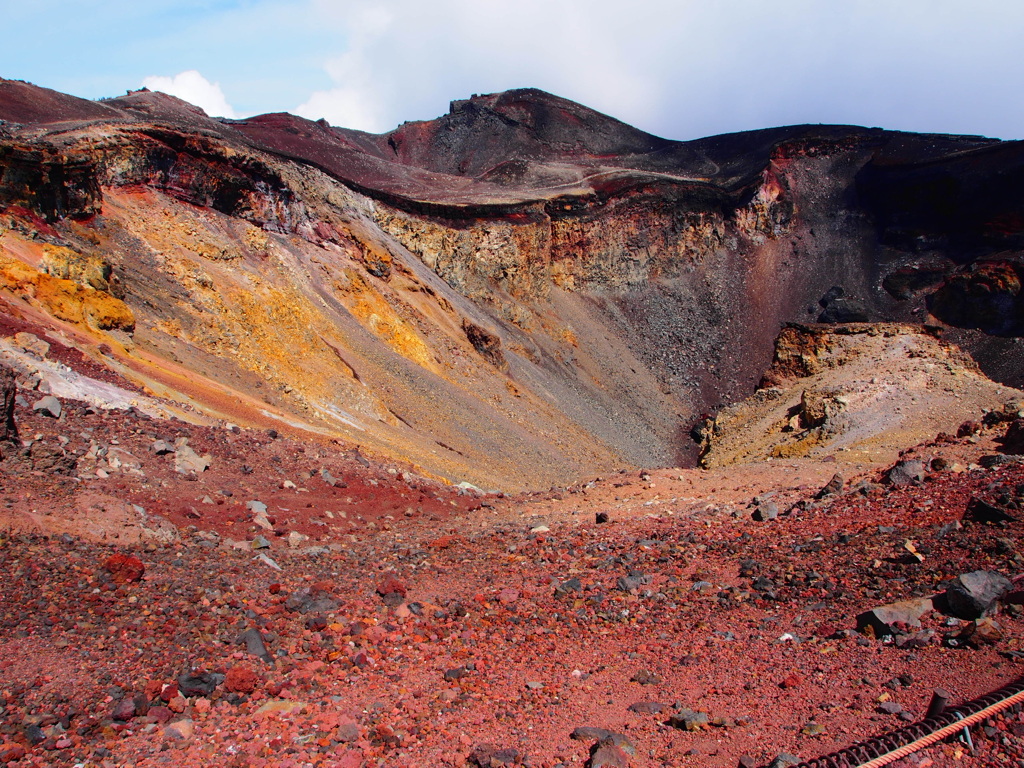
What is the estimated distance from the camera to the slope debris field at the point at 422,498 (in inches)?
189

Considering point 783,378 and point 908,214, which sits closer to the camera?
point 783,378

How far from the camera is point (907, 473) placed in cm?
996

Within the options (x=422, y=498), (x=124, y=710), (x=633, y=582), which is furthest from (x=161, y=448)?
(x=633, y=582)

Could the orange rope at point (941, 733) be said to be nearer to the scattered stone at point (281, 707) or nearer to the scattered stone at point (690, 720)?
the scattered stone at point (690, 720)

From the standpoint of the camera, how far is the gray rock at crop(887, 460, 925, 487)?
973 centimetres

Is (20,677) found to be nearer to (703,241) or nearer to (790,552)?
(790,552)

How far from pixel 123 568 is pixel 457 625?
119 inches

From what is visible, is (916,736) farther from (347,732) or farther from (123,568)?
(123,568)

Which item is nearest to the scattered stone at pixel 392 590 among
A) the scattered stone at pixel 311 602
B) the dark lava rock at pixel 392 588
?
the dark lava rock at pixel 392 588

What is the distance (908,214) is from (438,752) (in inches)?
2131

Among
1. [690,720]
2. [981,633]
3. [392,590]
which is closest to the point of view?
[690,720]

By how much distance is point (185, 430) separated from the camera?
11258 mm

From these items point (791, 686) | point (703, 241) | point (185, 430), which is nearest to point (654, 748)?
point (791, 686)

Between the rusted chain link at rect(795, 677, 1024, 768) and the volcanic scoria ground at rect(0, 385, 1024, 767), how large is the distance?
75 mm
